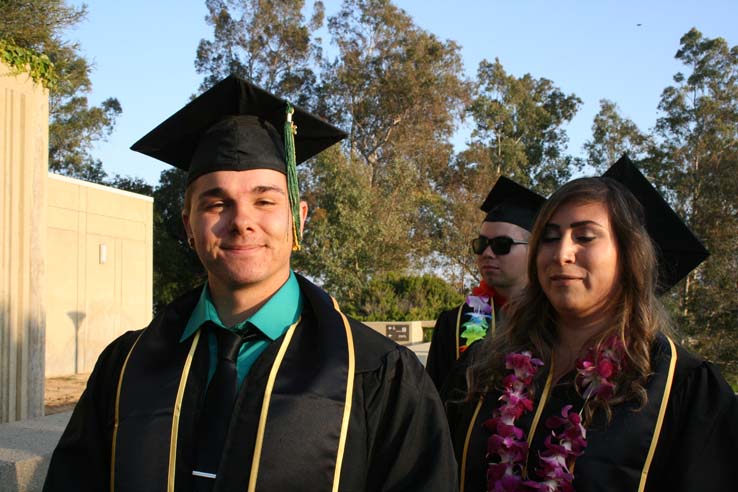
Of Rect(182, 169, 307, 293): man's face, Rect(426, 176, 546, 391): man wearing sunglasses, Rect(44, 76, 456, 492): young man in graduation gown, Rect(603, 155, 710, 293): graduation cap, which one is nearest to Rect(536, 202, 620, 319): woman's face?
Rect(44, 76, 456, 492): young man in graduation gown

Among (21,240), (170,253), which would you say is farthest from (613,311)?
(170,253)

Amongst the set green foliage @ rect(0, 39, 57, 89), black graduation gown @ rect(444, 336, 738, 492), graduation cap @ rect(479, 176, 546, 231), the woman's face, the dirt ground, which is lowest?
the dirt ground

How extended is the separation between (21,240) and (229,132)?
241 inches

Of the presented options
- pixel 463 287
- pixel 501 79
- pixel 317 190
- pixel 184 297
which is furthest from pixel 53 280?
pixel 501 79

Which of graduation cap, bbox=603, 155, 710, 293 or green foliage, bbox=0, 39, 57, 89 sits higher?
green foliage, bbox=0, 39, 57, 89

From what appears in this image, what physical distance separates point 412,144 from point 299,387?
3427 cm

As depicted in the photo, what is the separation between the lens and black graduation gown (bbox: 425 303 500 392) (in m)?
4.21

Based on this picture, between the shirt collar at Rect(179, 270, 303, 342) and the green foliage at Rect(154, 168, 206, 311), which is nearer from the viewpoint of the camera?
the shirt collar at Rect(179, 270, 303, 342)

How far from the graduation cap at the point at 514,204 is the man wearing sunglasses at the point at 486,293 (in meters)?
0.03

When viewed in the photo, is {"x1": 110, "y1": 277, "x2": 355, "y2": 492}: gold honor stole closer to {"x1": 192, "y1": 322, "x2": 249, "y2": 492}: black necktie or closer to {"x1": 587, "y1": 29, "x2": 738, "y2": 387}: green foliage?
{"x1": 192, "y1": 322, "x2": 249, "y2": 492}: black necktie

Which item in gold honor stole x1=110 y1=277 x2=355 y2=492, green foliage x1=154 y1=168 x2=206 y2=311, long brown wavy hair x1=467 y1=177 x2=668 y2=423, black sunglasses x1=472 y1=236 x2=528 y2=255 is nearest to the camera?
gold honor stole x1=110 y1=277 x2=355 y2=492

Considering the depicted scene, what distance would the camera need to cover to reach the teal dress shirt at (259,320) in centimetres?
210

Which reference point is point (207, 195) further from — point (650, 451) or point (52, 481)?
point (650, 451)

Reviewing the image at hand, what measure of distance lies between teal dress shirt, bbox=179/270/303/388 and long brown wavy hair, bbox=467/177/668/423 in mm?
1007
